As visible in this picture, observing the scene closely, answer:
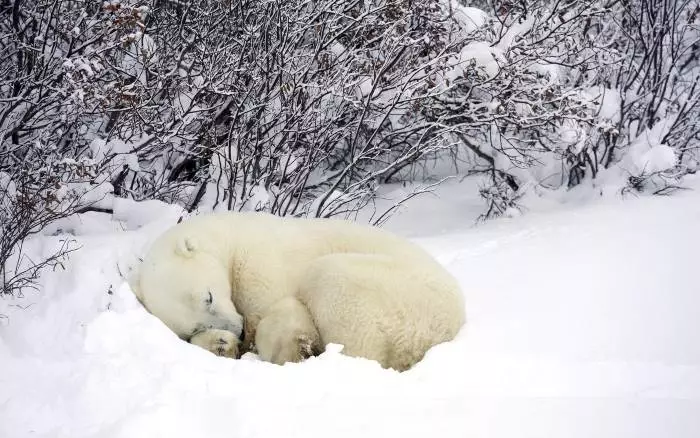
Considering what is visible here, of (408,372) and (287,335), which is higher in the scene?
(287,335)

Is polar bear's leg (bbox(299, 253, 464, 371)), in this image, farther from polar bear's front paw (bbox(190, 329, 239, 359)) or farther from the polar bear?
polar bear's front paw (bbox(190, 329, 239, 359))

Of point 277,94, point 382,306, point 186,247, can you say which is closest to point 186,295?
point 186,247

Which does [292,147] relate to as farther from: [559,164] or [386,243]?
[559,164]

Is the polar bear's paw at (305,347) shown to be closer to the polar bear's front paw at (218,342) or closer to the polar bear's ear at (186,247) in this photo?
the polar bear's front paw at (218,342)

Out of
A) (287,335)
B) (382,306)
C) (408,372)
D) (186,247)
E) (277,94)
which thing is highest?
(277,94)

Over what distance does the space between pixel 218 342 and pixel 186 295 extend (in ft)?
0.99

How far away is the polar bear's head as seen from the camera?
125 inches

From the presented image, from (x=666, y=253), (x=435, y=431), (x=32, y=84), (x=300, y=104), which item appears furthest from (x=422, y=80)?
(x=435, y=431)

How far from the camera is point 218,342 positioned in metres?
3.10

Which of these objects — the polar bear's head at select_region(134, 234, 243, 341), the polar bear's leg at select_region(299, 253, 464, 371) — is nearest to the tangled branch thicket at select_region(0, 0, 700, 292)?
the polar bear's head at select_region(134, 234, 243, 341)

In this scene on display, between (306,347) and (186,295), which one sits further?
(186,295)

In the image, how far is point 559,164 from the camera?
7500 mm

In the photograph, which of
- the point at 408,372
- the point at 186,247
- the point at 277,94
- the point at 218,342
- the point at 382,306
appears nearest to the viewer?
the point at 408,372

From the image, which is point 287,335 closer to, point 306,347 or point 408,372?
point 306,347
